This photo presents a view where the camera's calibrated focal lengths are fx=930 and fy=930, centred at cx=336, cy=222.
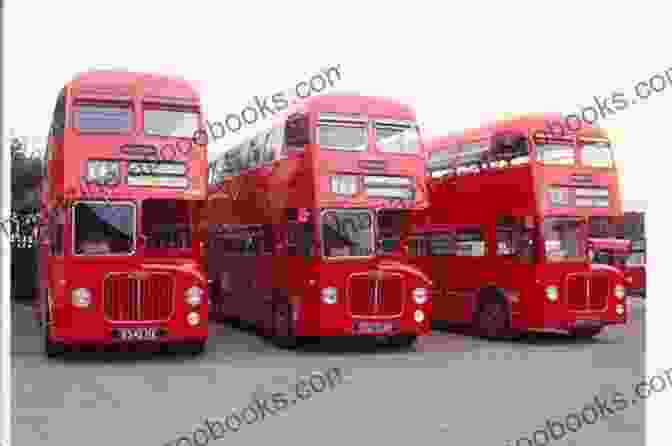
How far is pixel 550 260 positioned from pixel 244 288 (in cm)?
619

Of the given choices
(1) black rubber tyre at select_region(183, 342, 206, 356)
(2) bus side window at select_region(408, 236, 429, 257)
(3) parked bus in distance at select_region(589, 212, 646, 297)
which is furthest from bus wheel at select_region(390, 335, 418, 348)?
(3) parked bus in distance at select_region(589, 212, 646, 297)

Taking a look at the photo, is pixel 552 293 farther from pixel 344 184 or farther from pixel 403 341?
pixel 344 184

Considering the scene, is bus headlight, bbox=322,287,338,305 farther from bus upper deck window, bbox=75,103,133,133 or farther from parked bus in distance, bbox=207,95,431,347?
bus upper deck window, bbox=75,103,133,133

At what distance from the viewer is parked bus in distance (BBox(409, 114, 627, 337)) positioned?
1698cm

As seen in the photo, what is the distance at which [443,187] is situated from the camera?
64.4ft

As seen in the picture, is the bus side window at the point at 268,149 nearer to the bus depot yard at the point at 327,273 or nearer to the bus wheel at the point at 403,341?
the bus depot yard at the point at 327,273

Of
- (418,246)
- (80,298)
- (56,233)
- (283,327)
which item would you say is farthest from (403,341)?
(56,233)

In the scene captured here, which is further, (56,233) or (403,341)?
(403,341)

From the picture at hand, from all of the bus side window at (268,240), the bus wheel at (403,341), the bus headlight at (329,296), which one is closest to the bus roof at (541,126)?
the bus wheel at (403,341)

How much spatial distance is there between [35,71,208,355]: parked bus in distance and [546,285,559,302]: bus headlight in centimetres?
651

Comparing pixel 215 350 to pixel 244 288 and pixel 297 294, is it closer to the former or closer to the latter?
pixel 297 294

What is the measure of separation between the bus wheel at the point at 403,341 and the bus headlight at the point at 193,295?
419 centimetres

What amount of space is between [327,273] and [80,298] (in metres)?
3.92

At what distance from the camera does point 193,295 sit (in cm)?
1378
